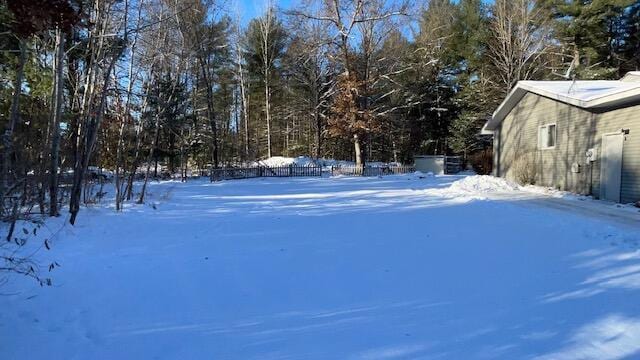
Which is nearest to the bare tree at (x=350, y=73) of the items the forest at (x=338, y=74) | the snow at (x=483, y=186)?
the forest at (x=338, y=74)

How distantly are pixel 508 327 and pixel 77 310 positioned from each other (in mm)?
3829

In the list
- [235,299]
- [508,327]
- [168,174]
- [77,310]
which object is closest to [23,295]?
[77,310]

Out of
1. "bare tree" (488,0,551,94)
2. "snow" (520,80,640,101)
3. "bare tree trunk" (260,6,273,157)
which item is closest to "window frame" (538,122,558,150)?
"snow" (520,80,640,101)

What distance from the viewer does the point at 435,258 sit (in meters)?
6.13

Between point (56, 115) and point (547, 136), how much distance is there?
48.5 ft

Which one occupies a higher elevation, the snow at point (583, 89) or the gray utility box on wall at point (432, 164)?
the snow at point (583, 89)

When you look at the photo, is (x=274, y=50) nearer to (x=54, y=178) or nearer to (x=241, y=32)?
(x=241, y=32)

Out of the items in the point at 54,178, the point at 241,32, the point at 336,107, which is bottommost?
the point at 54,178

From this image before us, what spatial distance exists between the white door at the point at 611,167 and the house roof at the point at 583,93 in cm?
96

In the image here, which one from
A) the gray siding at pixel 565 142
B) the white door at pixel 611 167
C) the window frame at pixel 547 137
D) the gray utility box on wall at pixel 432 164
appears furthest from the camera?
the gray utility box on wall at pixel 432 164

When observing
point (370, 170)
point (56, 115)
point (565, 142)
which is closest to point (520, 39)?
point (370, 170)

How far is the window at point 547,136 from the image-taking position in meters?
15.5

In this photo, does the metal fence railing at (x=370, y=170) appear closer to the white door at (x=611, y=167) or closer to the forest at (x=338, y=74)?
the forest at (x=338, y=74)

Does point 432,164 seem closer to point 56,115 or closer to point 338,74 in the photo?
point 338,74
